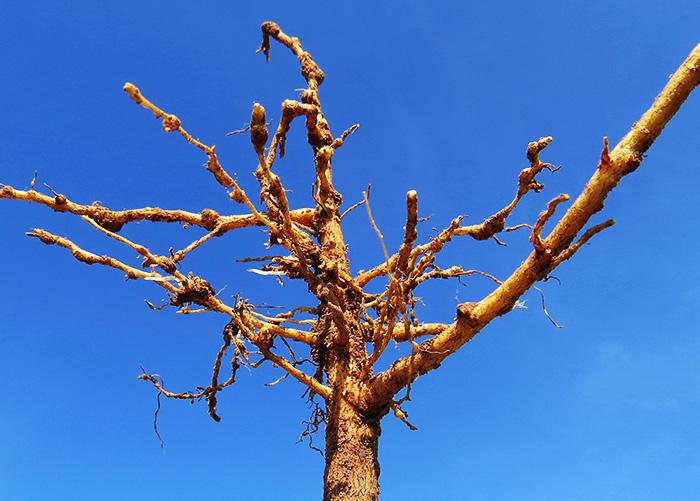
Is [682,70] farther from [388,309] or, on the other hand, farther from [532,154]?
[388,309]

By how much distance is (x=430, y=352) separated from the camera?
346 cm

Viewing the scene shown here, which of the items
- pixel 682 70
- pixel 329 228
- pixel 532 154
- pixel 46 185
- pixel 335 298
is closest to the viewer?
pixel 682 70

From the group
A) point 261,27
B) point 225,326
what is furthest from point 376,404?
point 261,27

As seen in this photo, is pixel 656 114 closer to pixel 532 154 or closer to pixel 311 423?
pixel 532 154

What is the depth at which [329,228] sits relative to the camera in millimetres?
4691

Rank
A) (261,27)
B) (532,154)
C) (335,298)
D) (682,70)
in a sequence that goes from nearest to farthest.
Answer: (682,70) < (532,154) < (335,298) < (261,27)

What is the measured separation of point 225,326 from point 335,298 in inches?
30.0

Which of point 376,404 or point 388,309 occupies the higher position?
point 388,309

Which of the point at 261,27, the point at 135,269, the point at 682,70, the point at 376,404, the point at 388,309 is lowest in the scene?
the point at 376,404

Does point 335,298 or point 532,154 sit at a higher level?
point 532,154

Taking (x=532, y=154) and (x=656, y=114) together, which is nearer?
(x=656, y=114)

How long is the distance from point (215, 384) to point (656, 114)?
3.23 m

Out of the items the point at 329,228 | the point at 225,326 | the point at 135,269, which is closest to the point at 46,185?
the point at 135,269

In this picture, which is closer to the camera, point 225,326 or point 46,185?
point 225,326
